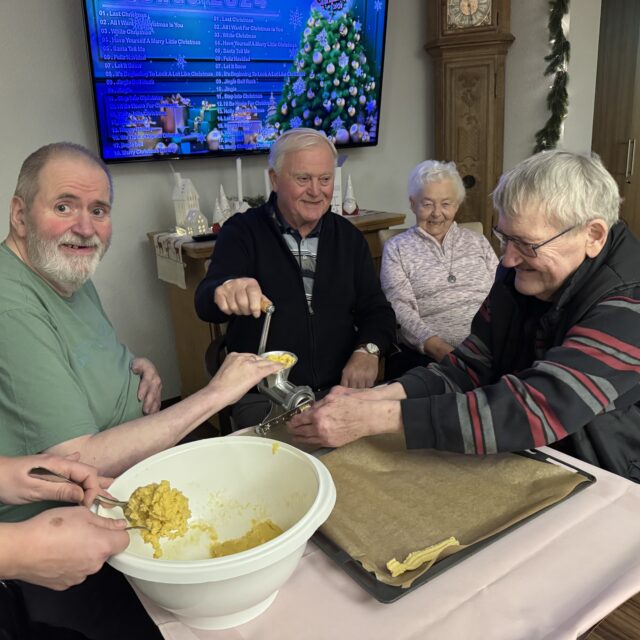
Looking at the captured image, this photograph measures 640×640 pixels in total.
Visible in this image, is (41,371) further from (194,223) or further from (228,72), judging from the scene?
(228,72)

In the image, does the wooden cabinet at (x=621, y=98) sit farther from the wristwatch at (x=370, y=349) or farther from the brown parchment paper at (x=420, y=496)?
the brown parchment paper at (x=420, y=496)

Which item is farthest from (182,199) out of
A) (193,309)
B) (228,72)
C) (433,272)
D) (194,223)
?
(433,272)

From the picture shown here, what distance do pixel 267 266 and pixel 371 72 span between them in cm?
193

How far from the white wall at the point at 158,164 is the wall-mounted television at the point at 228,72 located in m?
0.17

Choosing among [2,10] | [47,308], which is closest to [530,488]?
[47,308]

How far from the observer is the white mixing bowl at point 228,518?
28.1 inches

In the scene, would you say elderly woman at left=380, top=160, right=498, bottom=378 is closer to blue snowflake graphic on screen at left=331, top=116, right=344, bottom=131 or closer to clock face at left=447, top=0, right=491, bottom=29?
blue snowflake graphic on screen at left=331, top=116, right=344, bottom=131

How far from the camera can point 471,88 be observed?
3.69 meters

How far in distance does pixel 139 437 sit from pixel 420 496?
1.87ft

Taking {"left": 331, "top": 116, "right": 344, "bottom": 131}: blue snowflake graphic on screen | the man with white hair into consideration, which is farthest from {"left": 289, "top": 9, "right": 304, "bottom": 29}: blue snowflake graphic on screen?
the man with white hair

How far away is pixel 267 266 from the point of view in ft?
6.89

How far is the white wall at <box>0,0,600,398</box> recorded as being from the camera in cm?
266

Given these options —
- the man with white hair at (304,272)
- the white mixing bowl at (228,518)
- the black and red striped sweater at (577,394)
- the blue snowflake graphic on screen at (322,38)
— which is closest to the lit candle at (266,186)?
the blue snowflake graphic on screen at (322,38)

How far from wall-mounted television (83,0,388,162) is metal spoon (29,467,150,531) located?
216cm
